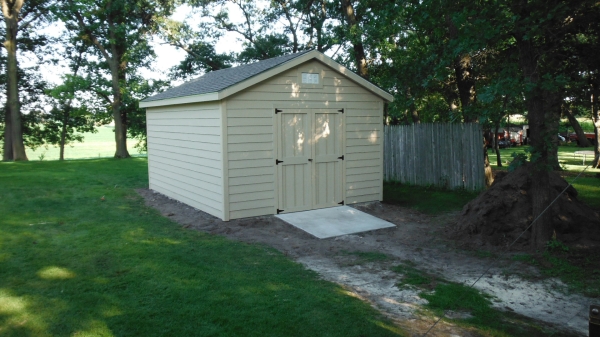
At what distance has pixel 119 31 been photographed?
22.7 m

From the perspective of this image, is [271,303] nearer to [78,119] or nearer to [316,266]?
[316,266]

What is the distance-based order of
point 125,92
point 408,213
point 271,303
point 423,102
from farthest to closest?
point 125,92 → point 423,102 → point 408,213 → point 271,303

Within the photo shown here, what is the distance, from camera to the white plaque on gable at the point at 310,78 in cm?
948

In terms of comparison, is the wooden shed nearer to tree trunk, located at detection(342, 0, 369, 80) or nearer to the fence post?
tree trunk, located at detection(342, 0, 369, 80)

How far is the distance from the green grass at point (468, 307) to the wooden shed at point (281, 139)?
13.1 feet

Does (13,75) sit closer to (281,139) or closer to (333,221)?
(281,139)

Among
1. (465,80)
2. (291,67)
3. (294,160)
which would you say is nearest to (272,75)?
(291,67)

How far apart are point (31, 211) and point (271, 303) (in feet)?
23.5

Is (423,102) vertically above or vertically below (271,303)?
above

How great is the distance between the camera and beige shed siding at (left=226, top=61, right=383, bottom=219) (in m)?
8.82

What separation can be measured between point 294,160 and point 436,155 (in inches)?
188

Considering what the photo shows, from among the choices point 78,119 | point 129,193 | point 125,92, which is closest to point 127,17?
point 125,92

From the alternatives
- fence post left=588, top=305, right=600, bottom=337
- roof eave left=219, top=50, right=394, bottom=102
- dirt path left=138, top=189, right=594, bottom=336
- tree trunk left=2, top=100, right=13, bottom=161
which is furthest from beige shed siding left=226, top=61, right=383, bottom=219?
tree trunk left=2, top=100, right=13, bottom=161

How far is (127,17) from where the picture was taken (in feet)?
79.5
